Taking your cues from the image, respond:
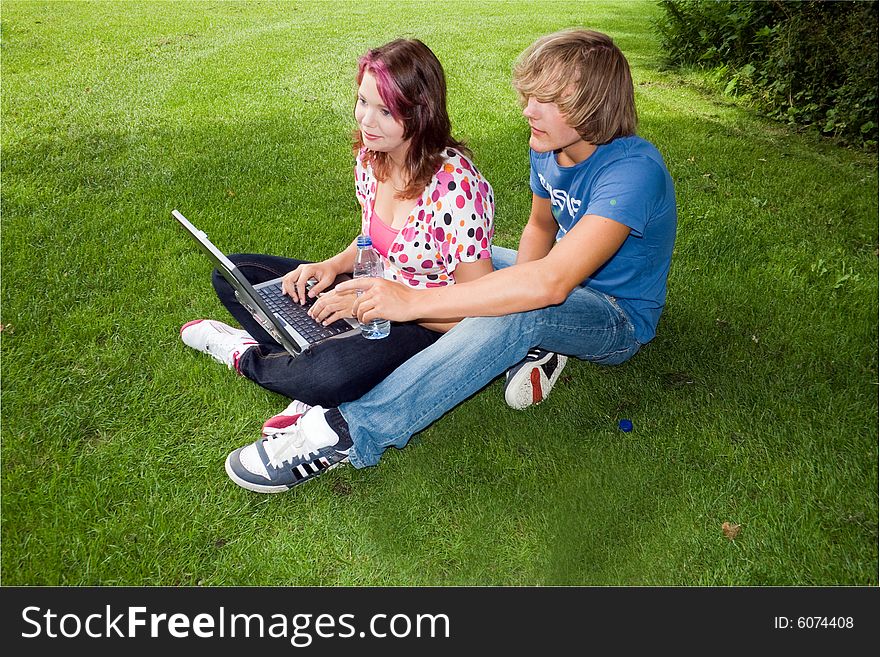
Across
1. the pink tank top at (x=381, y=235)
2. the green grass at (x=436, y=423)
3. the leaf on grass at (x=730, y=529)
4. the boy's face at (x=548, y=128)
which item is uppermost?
the boy's face at (x=548, y=128)

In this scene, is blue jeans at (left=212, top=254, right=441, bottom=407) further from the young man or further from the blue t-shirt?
the blue t-shirt

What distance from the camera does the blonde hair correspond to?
2938 mm

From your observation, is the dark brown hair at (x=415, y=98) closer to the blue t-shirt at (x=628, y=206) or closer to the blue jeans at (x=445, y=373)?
the blue t-shirt at (x=628, y=206)

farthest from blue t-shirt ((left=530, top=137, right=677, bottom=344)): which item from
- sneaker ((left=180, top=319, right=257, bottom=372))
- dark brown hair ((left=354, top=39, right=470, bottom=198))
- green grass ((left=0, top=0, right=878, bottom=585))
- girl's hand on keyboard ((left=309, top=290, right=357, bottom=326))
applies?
sneaker ((left=180, top=319, right=257, bottom=372))

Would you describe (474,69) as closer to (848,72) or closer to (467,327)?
(848,72)

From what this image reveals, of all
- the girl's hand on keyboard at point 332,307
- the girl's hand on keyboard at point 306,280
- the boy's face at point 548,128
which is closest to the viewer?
the boy's face at point 548,128

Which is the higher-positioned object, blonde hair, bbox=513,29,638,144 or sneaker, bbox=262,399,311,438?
blonde hair, bbox=513,29,638,144

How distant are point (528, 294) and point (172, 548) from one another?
1634mm

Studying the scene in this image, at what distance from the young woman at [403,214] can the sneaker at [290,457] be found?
0.12 m

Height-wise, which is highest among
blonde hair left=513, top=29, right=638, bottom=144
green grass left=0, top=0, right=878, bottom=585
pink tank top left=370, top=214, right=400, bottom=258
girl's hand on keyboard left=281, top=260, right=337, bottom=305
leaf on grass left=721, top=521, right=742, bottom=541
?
blonde hair left=513, top=29, right=638, bottom=144

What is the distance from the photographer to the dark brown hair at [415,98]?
3021 millimetres

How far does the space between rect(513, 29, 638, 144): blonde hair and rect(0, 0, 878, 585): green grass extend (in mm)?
1398

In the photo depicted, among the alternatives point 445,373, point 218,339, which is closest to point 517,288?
point 445,373

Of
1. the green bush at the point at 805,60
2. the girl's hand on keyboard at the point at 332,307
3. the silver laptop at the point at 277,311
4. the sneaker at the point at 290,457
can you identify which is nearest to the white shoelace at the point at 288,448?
the sneaker at the point at 290,457
